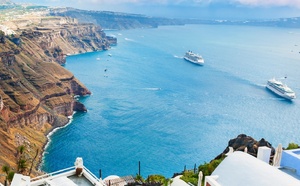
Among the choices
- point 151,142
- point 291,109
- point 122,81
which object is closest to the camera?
point 151,142

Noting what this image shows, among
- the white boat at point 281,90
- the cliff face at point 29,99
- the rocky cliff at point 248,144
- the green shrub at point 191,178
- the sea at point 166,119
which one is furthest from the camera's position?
the white boat at point 281,90

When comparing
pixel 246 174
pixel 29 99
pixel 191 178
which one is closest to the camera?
pixel 246 174

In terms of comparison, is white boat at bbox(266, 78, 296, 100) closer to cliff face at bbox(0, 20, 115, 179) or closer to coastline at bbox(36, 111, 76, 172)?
cliff face at bbox(0, 20, 115, 179)

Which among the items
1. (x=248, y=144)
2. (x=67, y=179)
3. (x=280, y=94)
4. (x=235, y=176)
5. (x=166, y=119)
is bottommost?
(x=166, y=119)

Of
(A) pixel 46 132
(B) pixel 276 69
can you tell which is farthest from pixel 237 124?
(B) pixel 276 69

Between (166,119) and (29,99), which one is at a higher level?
(29,99)

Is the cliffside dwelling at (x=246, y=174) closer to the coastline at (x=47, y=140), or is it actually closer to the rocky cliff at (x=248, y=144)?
the rocky cliff at (x=248, y=144)

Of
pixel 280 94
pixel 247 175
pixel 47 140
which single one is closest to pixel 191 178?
pixel 247 175

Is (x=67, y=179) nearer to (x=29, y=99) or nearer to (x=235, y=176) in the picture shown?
(x=235, y=176)

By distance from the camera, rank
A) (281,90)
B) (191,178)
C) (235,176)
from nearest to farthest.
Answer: (235,176) → (191,178) → (281,90)

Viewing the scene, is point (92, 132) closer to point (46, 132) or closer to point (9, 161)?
point (46, 132)

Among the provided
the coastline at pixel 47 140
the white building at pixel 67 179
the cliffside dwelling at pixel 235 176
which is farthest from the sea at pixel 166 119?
the cliffside dwelling at pixel 235 176
